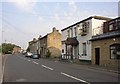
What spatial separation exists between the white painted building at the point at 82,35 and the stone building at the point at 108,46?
2.14m

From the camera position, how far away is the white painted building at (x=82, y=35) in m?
36.9

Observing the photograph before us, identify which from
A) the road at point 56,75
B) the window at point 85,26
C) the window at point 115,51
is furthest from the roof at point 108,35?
the road at point 56,75

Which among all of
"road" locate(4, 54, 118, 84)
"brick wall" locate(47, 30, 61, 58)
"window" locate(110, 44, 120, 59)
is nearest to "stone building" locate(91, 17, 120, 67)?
"window" locate(110, 44, 120, 59)

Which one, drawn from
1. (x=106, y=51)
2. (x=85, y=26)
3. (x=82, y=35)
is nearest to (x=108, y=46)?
(x=106, y=51)

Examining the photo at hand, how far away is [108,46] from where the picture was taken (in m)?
30.2

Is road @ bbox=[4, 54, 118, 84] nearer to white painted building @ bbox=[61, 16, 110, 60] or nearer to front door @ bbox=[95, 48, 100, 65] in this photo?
front door @ bbox=[95, 48, 100, 65]

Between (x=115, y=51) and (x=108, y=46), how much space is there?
1.43 metres

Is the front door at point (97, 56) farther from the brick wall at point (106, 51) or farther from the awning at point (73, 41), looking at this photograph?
the awning at point (73, 41)

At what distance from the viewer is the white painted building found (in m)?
36.9

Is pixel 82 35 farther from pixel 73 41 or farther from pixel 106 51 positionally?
pixel 106 51

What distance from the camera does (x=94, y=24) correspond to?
121 ft

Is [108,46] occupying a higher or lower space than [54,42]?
lower

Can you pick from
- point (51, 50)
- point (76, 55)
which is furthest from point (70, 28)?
point (51, 50)

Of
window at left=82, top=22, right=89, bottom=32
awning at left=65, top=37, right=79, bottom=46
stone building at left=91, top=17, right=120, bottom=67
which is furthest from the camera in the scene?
awning at left=65, top=37, right=79, bottom=46
